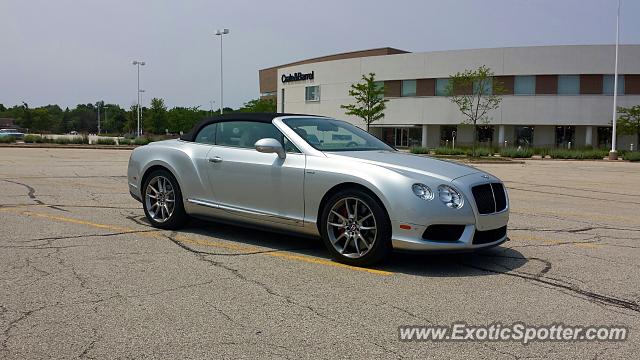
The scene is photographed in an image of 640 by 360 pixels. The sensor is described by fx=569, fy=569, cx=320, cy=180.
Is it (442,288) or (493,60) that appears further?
(493,60)

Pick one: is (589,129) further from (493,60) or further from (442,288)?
(442,288)

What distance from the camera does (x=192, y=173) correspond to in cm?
687

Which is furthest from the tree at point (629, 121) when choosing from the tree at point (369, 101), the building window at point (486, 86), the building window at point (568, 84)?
the tree at point (369, 101)

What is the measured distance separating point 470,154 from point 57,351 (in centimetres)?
3724

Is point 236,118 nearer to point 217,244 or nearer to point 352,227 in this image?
point 217,244

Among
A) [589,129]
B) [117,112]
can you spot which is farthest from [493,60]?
[117,112]

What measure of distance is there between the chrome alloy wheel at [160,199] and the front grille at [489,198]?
3710mm

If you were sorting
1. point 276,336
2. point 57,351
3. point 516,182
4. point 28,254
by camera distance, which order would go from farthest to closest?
1. point 516,182
2. point 28,254
3. point 276,336
4. point 57,351

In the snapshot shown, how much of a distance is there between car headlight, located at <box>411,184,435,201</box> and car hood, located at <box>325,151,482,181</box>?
0.16 m

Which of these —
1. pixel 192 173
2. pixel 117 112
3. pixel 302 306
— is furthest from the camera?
pixel 117 112

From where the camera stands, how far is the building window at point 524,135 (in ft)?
178

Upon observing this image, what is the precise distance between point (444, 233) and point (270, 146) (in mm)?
1982

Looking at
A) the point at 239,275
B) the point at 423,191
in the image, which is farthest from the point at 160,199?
the point at 423,191

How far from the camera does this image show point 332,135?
21.2 feet
